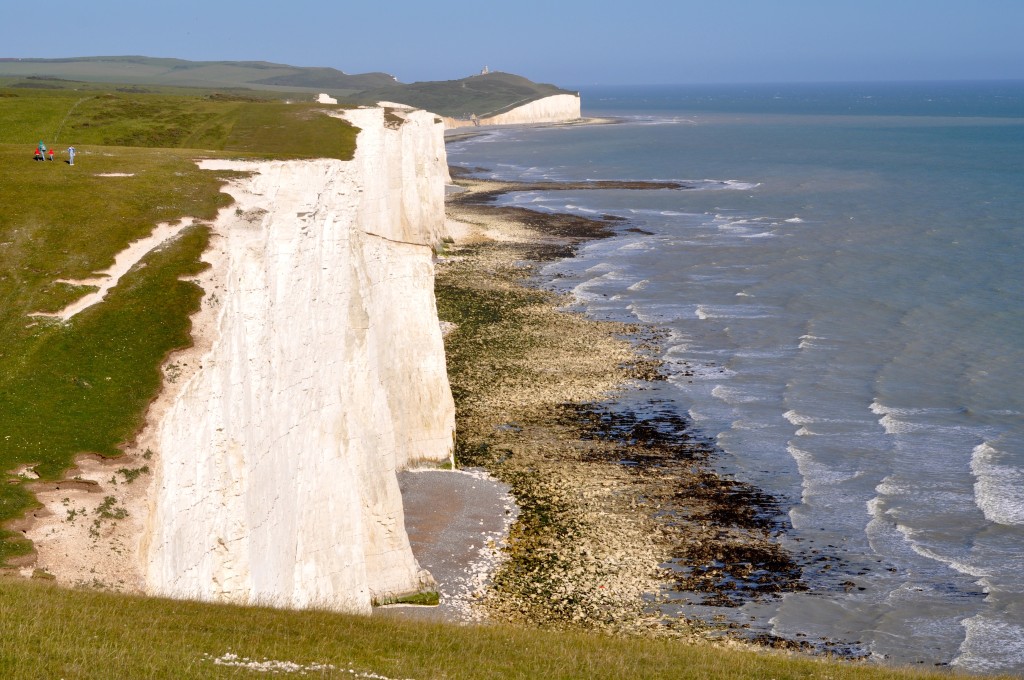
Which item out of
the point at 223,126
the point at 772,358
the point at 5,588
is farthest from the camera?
the point at 223,126

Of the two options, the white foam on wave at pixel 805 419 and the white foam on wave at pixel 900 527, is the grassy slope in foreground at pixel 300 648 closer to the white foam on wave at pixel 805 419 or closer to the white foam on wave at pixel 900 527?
the white foam on wave at pixel 900 527

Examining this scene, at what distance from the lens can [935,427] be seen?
32.8 metres

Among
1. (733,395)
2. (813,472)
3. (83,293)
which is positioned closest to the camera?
(83,293)

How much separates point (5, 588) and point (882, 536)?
20426 mm

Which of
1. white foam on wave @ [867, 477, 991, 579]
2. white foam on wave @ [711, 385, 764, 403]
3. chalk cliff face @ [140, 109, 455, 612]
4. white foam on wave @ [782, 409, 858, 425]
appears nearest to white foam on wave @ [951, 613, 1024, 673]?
white foam on wave @ [867, 477, 991, 579]

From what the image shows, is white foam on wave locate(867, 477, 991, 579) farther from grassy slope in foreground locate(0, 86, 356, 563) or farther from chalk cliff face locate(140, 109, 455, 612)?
grassy slope in foreground locate(0, 86, 356, 563)

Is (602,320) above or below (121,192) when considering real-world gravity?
below

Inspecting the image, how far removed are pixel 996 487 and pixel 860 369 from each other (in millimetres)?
11701

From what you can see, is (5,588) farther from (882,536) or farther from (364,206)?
(364,206)

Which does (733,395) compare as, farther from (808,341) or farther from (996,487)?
(996,487)

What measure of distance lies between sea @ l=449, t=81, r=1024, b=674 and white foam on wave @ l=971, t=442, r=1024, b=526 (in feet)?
0.23

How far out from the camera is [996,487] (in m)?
28.1

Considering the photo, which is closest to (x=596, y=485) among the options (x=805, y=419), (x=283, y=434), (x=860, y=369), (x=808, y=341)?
(x=805, y=419)

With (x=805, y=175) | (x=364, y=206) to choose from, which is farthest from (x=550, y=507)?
(x=805, y=175)
